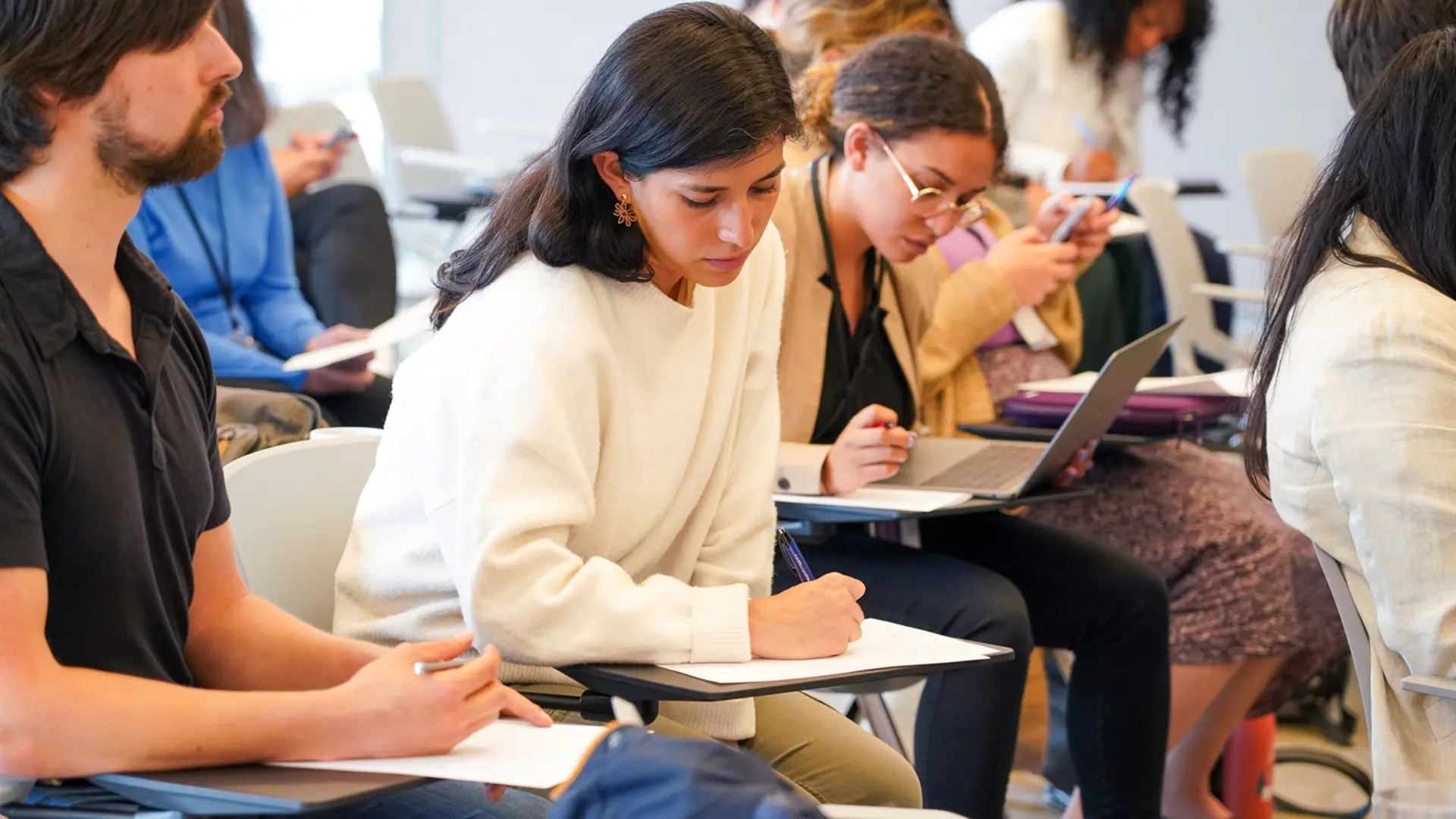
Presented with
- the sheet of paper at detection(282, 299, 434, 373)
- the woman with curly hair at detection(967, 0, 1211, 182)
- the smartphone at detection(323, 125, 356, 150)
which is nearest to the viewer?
the sheet of paper at detection(282, 299, 434, 373)

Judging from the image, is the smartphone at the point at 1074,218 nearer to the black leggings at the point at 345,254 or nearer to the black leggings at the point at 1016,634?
the black leggings at the point at 1016,634

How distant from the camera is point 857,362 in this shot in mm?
2275

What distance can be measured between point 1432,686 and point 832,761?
1.94 feet

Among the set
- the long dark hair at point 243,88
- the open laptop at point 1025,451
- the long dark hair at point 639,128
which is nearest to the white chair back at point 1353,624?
the open laptop at point 1025,451

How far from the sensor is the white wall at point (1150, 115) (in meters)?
6.45

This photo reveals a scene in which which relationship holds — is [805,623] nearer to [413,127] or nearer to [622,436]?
[622,436]

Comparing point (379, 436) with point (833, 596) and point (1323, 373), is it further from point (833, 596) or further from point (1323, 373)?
point (1323, 373)

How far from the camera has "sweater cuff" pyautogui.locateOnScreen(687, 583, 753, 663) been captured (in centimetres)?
136

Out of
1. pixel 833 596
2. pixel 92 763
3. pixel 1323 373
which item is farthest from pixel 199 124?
pixel 1323 373

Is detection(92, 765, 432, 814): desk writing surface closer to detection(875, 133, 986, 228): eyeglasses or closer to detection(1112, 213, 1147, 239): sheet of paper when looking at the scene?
detection(875, 133, 986, 228): eyeglasses

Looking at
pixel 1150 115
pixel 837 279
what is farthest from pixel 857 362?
pixel 1150 115

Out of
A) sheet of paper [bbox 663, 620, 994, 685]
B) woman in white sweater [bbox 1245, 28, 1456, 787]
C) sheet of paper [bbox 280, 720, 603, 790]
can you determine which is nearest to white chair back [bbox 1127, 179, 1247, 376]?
woman in white sweater [bbox 1245, 28, 1456, 787]

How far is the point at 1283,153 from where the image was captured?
4.64m

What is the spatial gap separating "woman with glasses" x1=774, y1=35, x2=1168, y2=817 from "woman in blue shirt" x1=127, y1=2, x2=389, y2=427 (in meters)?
0.81
